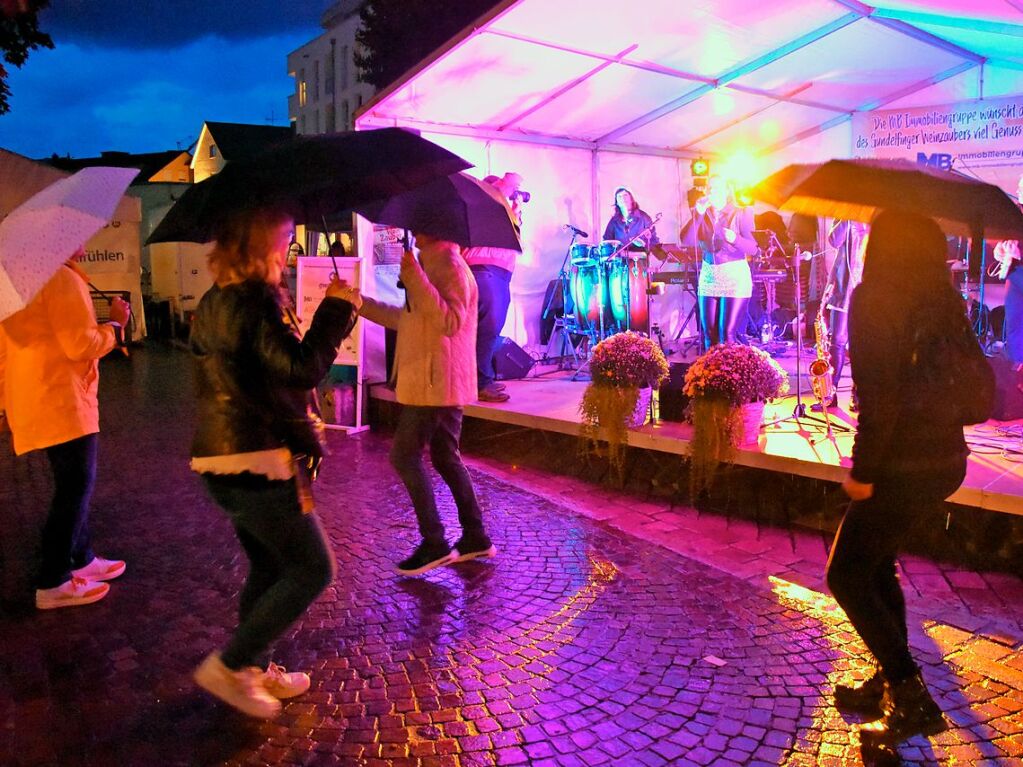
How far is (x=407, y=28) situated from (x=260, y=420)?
2792cm

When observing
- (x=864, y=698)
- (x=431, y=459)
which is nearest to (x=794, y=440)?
(x=431, y=459)

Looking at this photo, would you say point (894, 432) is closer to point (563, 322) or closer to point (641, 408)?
point (641, 408)

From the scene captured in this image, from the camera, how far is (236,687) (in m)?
3.12

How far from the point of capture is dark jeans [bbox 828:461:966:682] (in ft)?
9.45

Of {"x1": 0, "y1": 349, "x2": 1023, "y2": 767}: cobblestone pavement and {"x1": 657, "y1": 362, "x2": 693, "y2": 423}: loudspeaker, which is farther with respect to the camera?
{"x1": 657, "y1": 362, "x2": 693, "y2": 423}: loudspeaker

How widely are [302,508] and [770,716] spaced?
6.50 ft

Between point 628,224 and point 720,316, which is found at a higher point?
point 628,224

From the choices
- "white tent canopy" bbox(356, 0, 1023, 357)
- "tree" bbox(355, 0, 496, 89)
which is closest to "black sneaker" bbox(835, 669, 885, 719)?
"white tent canopy" bbox(356, 0, 1023, 357)

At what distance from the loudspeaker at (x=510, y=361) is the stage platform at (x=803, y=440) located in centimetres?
94

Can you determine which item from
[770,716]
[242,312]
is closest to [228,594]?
[242,312]

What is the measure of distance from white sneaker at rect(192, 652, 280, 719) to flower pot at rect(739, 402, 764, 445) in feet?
12.3

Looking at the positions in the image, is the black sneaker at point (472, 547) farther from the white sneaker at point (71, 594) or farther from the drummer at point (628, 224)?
the drummer at point (628, 224)

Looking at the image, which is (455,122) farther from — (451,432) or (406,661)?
(406,661)

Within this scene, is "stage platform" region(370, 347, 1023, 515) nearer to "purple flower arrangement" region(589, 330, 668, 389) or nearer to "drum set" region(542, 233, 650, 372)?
"purple flower arrangement" region(589, 330, 668, 389)
